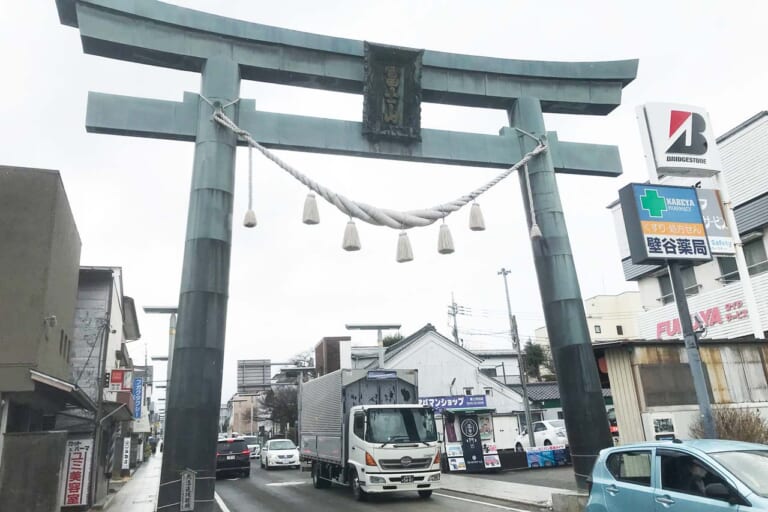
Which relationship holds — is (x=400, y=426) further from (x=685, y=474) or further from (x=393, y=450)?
(x=685, y=474)

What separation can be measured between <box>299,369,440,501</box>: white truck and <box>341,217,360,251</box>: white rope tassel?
668cm

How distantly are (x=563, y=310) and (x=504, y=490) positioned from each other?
6.93 meters

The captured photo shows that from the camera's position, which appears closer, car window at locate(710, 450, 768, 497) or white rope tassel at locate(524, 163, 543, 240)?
car window at locate(710, 450, 768, 497)

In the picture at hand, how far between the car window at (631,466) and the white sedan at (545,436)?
71.0 feet

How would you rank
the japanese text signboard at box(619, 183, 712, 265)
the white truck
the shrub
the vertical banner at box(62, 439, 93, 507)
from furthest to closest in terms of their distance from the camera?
the vertical banner at box(62, 439, 93, 507), the white truck, the shrub, the japanese text signboard at box(619, 183, 712, 265)

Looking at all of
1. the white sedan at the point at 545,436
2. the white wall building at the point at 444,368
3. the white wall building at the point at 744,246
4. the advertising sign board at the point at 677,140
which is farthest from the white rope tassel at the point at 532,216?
the white wall building at the point at 444,368

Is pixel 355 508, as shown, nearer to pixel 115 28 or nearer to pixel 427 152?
pixel 427 152

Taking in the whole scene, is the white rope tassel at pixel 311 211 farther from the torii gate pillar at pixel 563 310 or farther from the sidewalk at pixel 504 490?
the sidewalk at pixel 504 490

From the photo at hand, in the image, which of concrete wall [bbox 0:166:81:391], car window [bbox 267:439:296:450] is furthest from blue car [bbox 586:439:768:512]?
car window [bbox 267:439:296:450]

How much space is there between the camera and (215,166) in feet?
33.6

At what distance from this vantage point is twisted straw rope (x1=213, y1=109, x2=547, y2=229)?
998cm

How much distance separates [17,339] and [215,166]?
16.0 feet

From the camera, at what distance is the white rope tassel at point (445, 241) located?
34.4ft

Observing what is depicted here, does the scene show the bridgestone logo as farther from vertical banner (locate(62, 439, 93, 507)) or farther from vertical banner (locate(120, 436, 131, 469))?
vertical banner (locate(120, 436, 131, 469))
